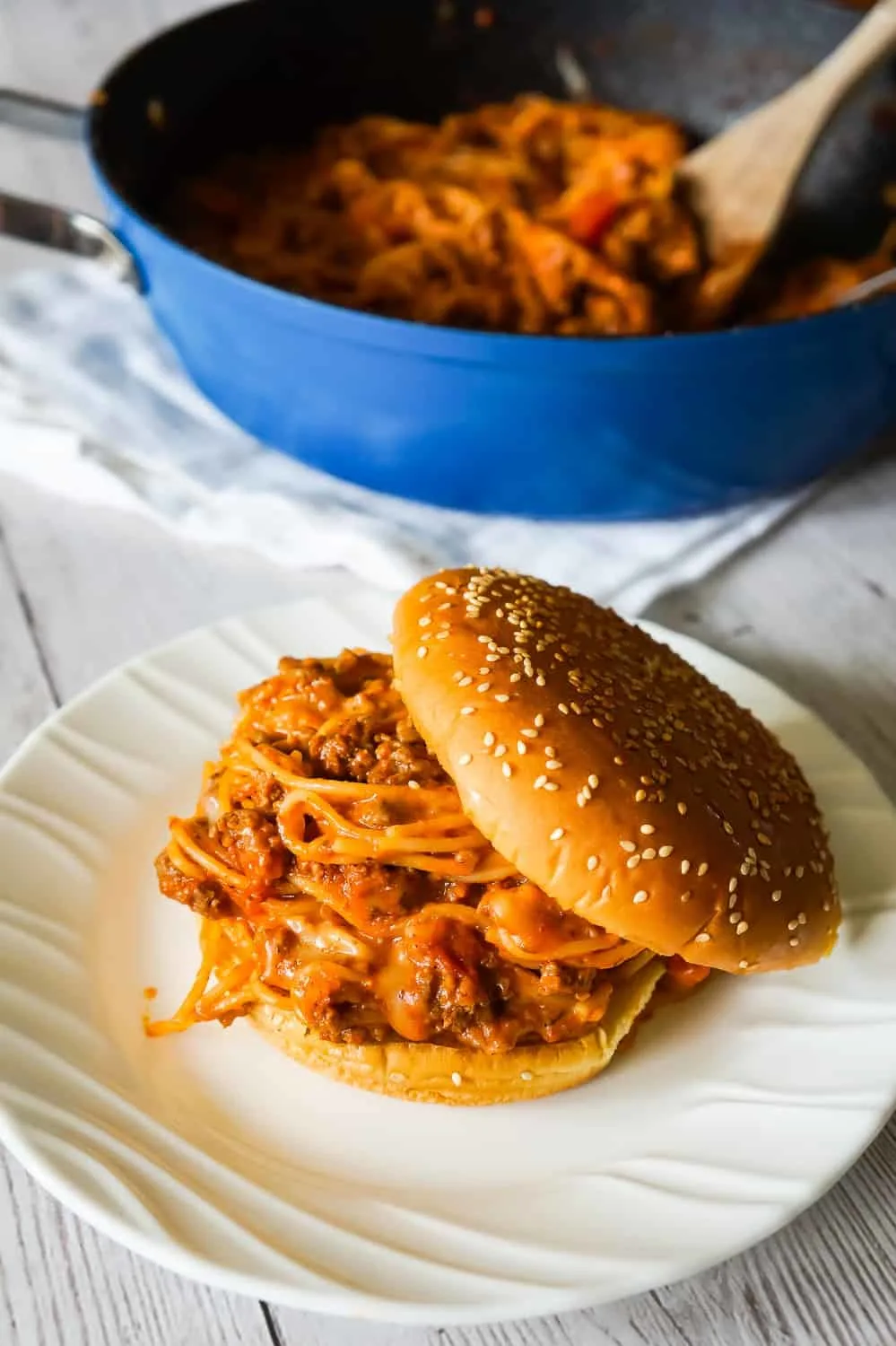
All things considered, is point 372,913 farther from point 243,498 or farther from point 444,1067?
point 243,498

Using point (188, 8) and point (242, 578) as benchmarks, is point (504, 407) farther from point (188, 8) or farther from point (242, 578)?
point (188, 8)

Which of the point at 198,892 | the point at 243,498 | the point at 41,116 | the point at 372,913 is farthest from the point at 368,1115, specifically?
the point at 41,116

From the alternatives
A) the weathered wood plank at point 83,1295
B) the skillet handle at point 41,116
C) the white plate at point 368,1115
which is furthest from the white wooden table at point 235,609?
the skillet handle at point 41,116

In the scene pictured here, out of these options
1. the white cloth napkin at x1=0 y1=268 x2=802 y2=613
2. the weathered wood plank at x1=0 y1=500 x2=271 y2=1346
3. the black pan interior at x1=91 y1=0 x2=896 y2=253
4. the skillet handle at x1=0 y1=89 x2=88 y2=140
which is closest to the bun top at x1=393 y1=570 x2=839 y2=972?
the weathered wood plank at x1=0 y1=500 x2=271 y2=1346

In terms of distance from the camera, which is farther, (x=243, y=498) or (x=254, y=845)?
(x=243, y=498)

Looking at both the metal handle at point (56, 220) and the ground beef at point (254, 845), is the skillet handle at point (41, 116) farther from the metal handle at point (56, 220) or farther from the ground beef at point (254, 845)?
the ground beef at point (254, 845)

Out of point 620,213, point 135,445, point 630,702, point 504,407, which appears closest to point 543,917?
point 630,702
